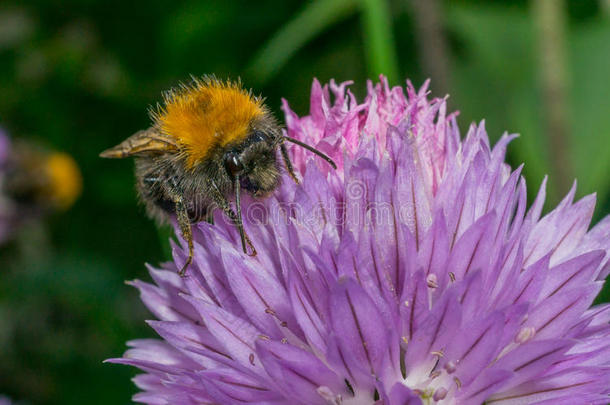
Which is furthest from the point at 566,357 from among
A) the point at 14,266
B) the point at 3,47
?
the point at 3,47

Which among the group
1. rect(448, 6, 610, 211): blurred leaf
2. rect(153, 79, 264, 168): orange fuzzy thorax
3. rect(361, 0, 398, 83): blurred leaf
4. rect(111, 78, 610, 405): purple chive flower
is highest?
rect(448, 6, 610, 211): blurred leaf

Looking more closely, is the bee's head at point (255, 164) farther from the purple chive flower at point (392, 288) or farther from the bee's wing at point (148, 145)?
the bee's wing at point (148, 145)

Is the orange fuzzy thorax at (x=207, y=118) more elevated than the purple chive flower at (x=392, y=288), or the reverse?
the orange fuzzy thorax at (x=207, y=118)

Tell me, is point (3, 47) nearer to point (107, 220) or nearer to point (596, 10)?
point (107, 220)

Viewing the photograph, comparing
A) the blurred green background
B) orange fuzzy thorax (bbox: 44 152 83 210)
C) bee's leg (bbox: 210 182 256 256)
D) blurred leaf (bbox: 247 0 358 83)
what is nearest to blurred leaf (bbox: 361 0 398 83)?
blurred leaf (bbox: 247 0 358 83)

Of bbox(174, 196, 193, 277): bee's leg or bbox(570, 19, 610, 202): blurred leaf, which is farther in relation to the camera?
bbox(570, 19, 610, 202): blurred leaf

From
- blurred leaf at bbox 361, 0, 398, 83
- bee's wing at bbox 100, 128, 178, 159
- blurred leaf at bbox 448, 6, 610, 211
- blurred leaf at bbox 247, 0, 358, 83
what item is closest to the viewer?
bee's wing at bbox 100, 128, 178, 159

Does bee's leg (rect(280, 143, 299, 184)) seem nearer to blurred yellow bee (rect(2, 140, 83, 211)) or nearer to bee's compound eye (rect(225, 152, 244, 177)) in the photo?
bee's compound eye (rect(225, 152, 244, 177))

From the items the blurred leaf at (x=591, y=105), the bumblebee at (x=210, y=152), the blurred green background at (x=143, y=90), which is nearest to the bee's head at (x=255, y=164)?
the bumblebee at (x=210, y=152)
